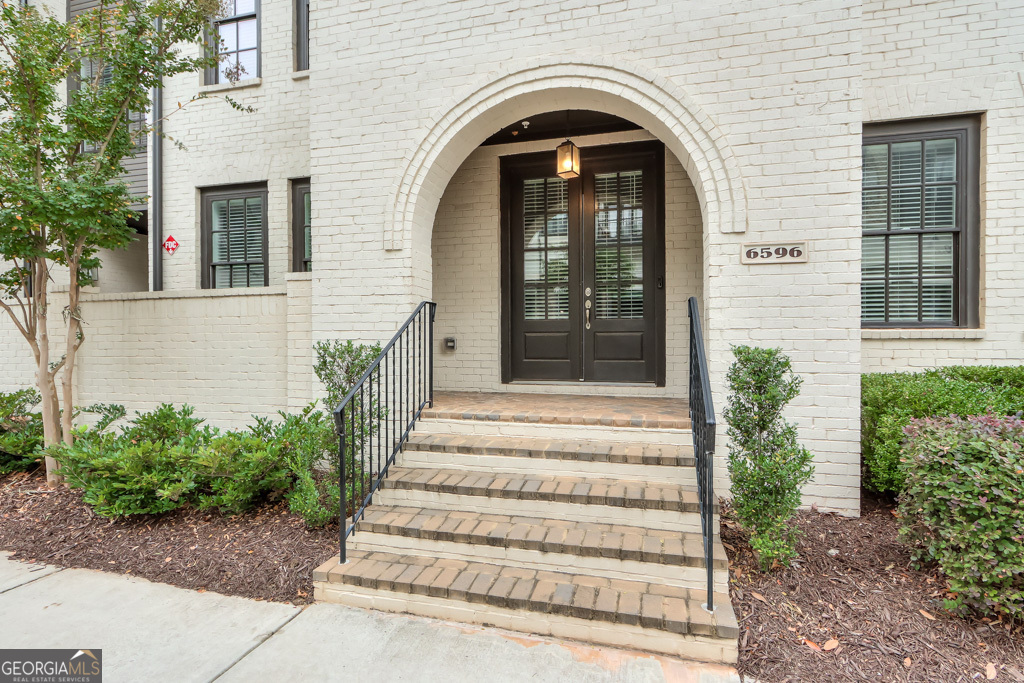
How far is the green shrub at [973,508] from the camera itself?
214 cm

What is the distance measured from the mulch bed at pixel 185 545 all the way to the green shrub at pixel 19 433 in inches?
24.9

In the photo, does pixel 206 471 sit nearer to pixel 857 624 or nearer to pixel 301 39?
pixel 857 624

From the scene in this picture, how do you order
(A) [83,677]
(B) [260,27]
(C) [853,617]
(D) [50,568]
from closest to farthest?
1. (A) [83,677]
2. (C) [853,617]
3. (D) [50,568]
4. (B) [260,27]

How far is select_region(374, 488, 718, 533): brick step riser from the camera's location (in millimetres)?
2756

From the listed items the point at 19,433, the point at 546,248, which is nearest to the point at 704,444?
the point at 546,248

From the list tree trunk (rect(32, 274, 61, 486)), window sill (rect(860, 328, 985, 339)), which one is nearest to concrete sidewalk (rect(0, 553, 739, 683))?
tree trunk (rect(32, 274, 61, 486))

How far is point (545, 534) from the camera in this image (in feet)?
8.82

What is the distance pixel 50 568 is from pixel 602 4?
16.8ft

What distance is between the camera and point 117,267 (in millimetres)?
7254

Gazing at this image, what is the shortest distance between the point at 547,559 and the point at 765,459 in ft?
4.02

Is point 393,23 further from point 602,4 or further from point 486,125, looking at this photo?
point 602,4

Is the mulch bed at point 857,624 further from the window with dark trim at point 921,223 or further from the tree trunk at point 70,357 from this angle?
the tree trunk at point 70,357

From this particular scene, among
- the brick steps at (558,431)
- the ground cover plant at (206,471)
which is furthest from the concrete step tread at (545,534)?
the brick steps at (558,431)

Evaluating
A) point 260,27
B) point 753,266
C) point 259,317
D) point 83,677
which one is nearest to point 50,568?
point 83,677
